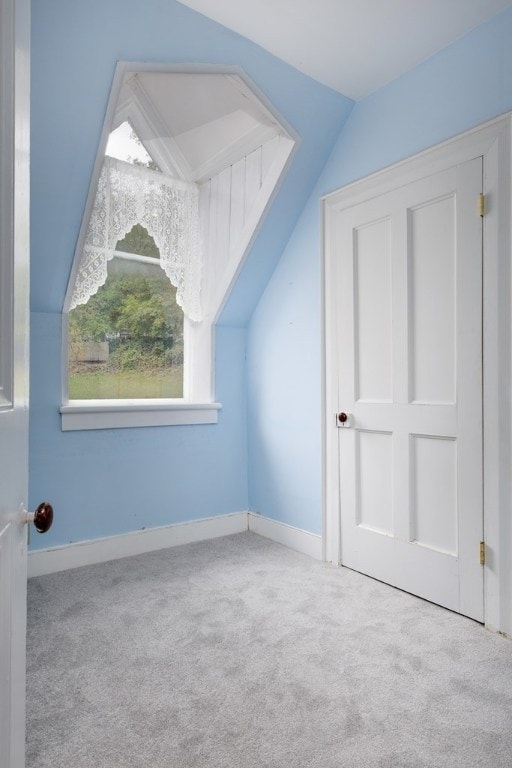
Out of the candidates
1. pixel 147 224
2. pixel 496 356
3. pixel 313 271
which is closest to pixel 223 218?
pixel 147 224

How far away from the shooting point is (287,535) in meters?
2.90

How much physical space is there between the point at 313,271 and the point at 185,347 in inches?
37.6

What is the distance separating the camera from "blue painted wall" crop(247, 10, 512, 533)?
1.97 m

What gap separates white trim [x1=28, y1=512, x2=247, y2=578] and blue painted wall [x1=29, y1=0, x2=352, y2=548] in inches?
2.0

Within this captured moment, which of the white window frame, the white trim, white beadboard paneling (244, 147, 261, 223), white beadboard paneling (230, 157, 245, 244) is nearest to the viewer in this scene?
the white window frame

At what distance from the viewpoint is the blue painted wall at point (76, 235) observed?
1846 millimetres

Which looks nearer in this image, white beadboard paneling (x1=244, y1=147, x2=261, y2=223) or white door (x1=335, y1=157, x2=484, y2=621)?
white door (x1=335, y1=157, x2=484, y2=621)

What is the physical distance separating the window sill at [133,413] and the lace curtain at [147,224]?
55 centimetres

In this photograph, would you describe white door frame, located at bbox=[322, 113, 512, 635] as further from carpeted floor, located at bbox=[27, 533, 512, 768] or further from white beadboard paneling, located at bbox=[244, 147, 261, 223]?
white beadboard paneling, located at bbox=[244, 147, 261, 223]

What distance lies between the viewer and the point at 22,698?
0.87m

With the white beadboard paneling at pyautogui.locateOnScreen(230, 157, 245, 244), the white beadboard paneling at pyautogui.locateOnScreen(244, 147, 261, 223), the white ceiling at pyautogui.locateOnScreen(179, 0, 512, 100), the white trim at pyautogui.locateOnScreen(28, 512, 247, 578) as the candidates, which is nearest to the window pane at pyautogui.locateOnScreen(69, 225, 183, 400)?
the white beadboard paneling at pyautogui.locateOnScreen(230, 157, 245, 244)

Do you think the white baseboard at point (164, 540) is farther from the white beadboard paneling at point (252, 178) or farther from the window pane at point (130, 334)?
the white beadboard paneling at point (252, 178)

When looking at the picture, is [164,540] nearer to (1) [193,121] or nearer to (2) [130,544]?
(2) [130,544]

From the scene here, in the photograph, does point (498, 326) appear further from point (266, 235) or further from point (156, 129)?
point (156, 129)
